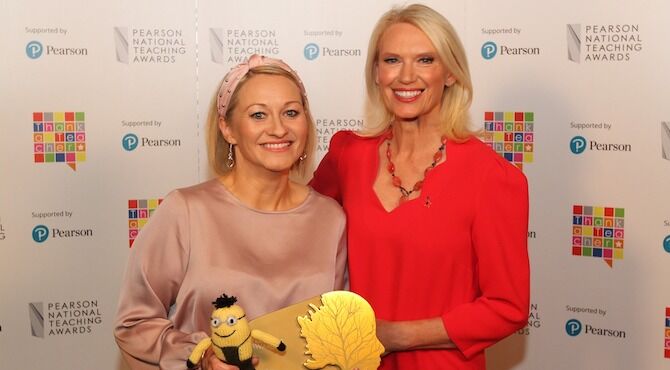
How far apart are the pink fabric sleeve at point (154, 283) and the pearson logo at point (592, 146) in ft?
7.34

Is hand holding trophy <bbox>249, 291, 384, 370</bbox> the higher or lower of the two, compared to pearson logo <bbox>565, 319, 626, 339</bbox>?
higher

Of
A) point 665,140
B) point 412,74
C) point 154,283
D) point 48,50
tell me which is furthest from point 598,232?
point 48,50

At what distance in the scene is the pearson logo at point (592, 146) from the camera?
390 cm

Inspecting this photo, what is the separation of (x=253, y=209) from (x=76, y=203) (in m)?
1.83

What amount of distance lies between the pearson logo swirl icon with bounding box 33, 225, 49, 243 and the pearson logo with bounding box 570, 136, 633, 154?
99.3 inches

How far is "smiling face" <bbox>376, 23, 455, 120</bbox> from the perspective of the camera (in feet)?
8.95

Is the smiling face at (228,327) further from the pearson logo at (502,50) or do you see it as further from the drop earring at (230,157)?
the pearson logo at (502,50)

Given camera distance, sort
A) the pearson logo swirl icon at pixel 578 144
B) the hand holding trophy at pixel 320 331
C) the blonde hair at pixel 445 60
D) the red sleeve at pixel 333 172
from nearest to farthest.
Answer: the hand holding trophy at pixel 320 331, the blonde hair at pixel 445 60, the red sleeve at pixel 333 172, the pearson logo swirl icon at pixel 578 144

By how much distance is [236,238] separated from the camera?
247 cm

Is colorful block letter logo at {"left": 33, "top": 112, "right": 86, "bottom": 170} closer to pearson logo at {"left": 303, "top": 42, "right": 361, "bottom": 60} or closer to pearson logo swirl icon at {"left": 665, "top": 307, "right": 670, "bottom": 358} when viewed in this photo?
pearson logo at {"left": 303, "top": 42, "right": 361, "bottom": 60}

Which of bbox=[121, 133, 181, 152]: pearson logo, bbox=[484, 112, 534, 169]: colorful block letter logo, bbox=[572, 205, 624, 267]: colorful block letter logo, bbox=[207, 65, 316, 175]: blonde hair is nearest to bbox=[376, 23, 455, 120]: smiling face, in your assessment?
bbox=[207, 65, 316, 175]: blonde hair

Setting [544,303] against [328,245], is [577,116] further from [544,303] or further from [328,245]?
[328,245]

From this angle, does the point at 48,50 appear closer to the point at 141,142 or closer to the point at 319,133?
the point at 141,142

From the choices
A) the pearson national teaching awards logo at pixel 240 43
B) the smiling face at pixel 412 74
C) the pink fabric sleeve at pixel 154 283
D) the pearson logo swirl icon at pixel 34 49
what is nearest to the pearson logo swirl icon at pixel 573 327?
the smiling face at pixel 412 74
